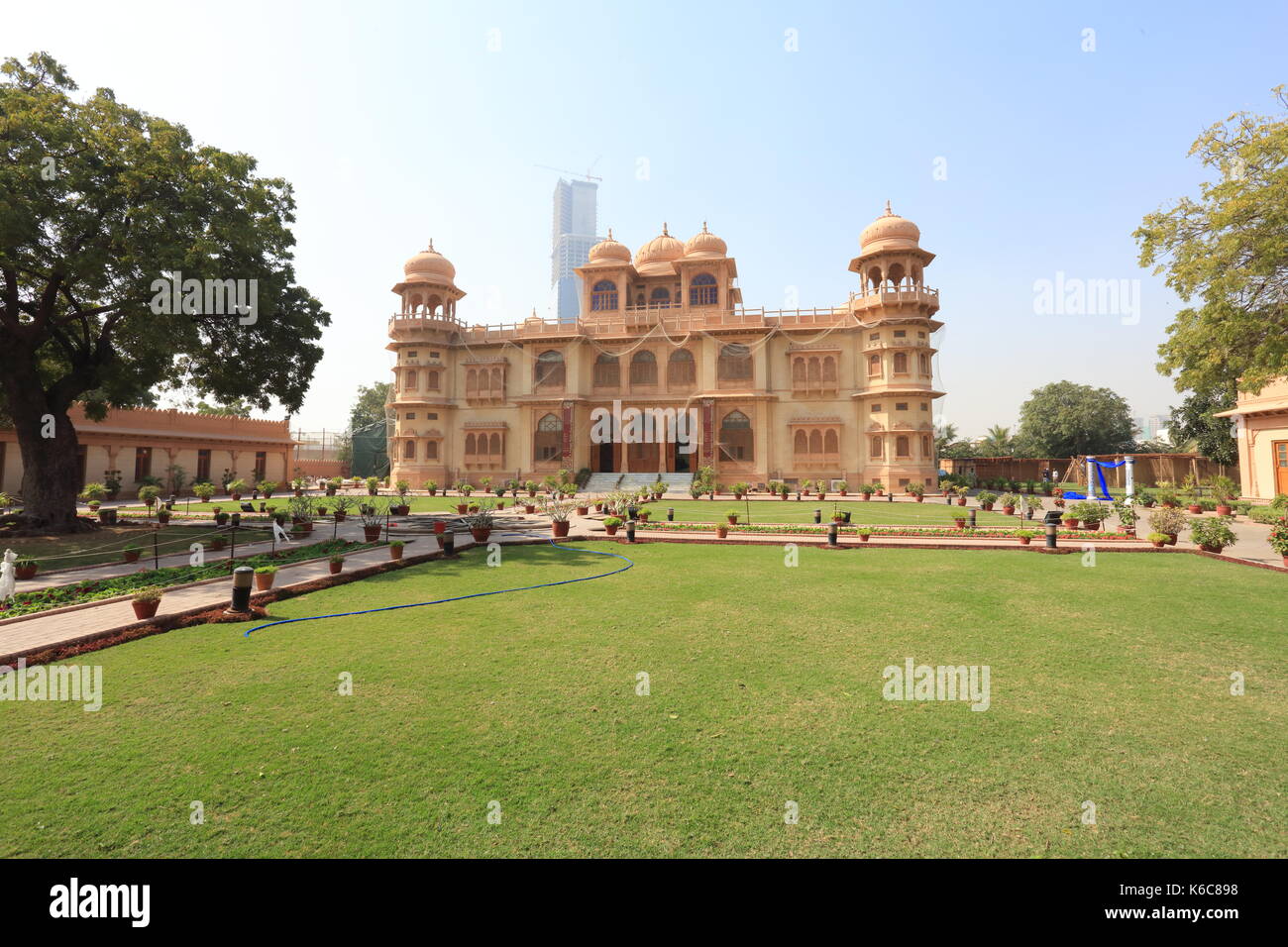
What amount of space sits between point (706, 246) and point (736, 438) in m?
13.3

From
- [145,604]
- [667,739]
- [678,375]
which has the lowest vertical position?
[667,739]

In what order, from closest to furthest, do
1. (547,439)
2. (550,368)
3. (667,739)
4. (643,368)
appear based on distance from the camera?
(667,739)
(643,368)
(547,439)
(550,368)

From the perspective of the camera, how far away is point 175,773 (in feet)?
11.7

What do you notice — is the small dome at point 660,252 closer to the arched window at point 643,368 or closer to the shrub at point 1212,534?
the arched window at point 643,368

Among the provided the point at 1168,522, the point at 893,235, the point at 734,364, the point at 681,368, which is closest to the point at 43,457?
the point at 1168,522

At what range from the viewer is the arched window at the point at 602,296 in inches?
1537

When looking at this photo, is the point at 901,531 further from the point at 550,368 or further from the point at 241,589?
the point at 550,368

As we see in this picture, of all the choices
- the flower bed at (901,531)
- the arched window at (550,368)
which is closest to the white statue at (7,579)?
the flower bed at (901,531)

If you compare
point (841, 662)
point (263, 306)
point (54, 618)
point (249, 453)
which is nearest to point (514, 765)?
point (841, 662)

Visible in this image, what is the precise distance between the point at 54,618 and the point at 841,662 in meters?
9.47

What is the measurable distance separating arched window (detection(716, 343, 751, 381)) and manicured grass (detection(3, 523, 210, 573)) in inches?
1051

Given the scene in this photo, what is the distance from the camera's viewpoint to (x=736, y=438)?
1366 inches
